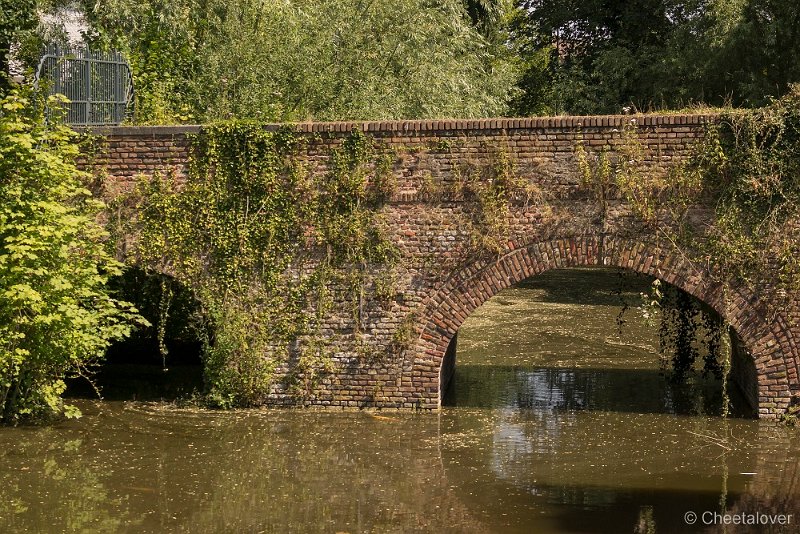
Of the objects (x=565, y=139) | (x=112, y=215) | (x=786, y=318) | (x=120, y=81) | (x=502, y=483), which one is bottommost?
(x=502, y=483)

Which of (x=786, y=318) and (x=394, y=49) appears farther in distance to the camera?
(x=394, y=49)

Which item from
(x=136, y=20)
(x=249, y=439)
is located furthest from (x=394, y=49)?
(x=249, y=439)

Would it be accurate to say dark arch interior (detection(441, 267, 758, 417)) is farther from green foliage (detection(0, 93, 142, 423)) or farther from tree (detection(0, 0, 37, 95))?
tree (detection(0, 0, 37, 95))

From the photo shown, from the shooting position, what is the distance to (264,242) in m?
13.4

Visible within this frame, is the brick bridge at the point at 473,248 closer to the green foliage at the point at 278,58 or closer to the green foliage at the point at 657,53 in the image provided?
the green foliage at the point at 278,58

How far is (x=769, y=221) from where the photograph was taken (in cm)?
1252

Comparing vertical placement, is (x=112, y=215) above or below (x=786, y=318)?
above

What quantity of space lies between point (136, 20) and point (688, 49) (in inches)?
518

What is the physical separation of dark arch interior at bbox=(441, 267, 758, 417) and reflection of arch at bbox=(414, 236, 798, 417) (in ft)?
1.82

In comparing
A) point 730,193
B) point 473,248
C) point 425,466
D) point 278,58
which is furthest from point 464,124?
point 278,58

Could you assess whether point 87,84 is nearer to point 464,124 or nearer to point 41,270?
point 41,270

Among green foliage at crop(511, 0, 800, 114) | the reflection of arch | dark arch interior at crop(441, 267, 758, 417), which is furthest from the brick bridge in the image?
green foliage at crop(511, 0, 800, 114)

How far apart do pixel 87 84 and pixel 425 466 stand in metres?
7.43

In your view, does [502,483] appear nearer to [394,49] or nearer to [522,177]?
[522,177]
